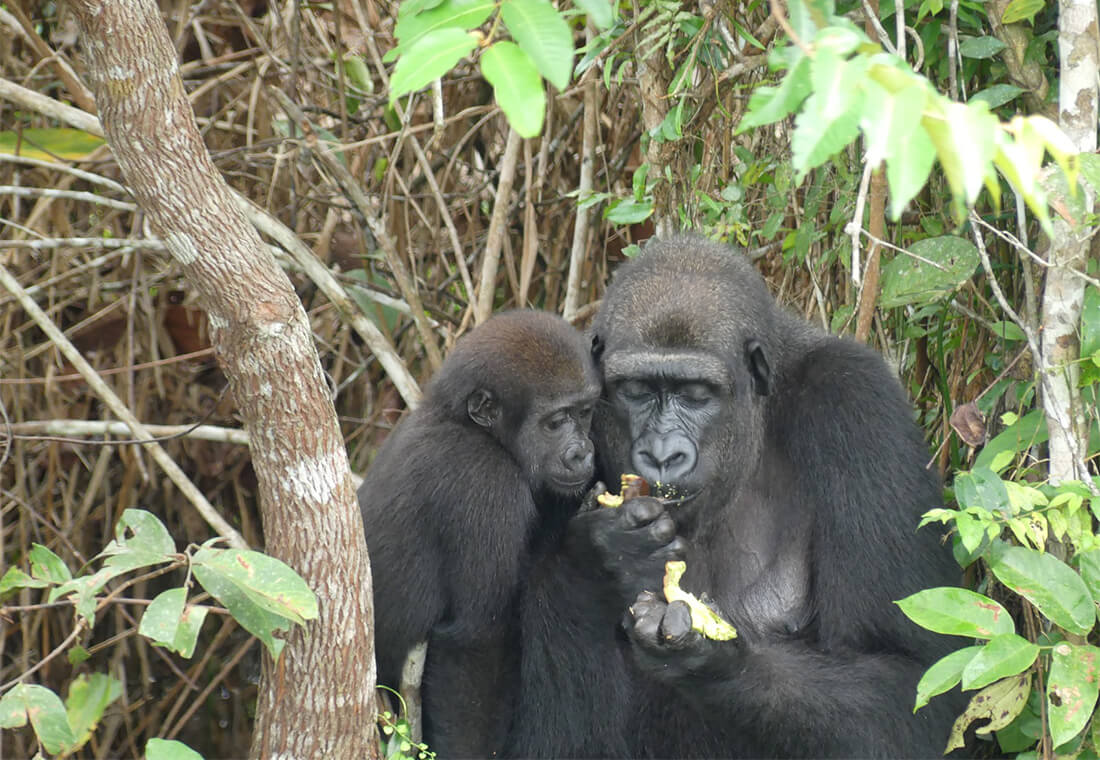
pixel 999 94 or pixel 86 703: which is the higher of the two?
pixel 999 94

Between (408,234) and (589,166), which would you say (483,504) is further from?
(408,234)

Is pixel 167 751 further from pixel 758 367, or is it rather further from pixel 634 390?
pixel 758 367

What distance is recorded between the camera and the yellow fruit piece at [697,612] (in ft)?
9.34

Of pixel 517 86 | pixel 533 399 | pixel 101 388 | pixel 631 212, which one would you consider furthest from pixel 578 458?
pixel 517 86

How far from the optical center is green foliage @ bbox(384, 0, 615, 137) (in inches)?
62.4

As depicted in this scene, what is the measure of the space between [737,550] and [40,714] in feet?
5.68

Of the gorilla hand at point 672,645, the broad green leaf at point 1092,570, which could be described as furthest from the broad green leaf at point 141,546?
the broad green leaf at point 1092,570

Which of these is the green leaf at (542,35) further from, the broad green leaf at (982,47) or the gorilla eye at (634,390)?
the broad green leaf at (982,47)

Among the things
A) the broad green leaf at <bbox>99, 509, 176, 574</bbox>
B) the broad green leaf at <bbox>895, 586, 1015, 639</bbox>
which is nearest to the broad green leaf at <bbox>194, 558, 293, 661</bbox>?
the broad green leaf at <bbox>99, 509, 176, 574</bbox>

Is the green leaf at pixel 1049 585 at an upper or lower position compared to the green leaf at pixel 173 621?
lower

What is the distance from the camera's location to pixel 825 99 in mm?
1380

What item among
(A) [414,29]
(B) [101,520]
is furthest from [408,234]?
(A) [414,29]

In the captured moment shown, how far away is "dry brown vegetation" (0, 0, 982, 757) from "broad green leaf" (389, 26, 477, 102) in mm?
3021

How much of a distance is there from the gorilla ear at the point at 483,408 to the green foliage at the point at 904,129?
6.42 feet
